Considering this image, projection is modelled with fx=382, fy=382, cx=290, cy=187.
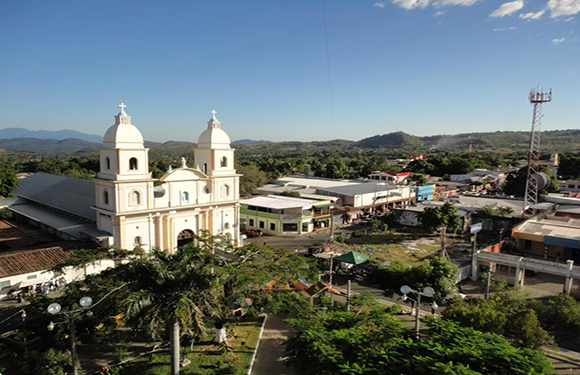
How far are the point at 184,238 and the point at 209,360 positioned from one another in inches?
632

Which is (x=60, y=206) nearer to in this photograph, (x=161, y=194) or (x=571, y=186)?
(x=161, y=194)

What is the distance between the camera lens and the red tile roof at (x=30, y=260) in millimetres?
21592

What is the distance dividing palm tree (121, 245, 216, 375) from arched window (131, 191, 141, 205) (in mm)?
13263

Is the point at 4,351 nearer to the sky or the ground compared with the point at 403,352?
nearer to the ground

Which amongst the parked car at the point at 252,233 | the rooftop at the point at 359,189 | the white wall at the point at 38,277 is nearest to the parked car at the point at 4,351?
the white wall at the point at 38,277

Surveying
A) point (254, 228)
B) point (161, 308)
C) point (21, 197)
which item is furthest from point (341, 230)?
point (21, 197)

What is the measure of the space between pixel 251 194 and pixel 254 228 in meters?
16.2

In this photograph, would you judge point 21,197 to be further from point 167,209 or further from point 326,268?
point 326,268

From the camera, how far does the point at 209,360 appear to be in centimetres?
1561

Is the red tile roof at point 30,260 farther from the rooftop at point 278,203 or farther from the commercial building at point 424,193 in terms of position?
the commercial building at point 424,193

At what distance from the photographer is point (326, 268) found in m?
27.8

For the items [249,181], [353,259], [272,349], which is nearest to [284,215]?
[353,259]

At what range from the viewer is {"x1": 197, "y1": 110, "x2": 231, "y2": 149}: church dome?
30.8 meters

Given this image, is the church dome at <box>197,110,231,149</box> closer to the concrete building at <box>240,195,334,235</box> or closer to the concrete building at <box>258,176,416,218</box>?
the concrete building at <box>240,195,334,235</box>
